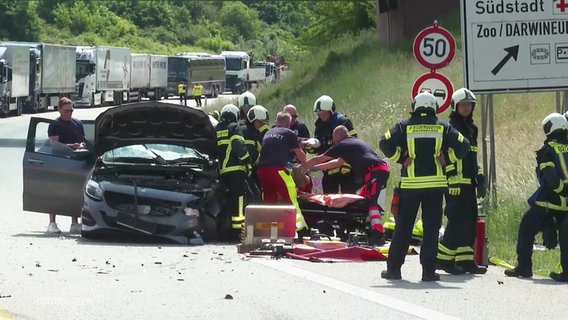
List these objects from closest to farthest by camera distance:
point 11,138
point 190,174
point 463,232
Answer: point 463,232 → point 190,174 → point 11,138

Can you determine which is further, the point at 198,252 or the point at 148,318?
the point at 198,252

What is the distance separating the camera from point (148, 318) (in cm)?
946

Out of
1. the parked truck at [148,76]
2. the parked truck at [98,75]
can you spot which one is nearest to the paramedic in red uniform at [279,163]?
the parked truck at [98,75]

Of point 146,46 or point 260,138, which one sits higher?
point 146,46

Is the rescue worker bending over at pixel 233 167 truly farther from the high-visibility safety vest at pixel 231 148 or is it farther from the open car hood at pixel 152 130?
the open car hood at pixel 152 130

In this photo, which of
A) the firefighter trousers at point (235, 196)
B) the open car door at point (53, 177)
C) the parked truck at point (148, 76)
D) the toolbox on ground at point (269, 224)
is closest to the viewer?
the toolbox on ground at point (269, 224)

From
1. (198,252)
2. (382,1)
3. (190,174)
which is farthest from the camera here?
(382,1)

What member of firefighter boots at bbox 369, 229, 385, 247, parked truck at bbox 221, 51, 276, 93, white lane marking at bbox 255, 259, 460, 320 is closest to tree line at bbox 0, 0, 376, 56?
parked truck at bbox 221, 51, 276, 93

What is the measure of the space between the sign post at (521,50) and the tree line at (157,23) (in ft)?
219

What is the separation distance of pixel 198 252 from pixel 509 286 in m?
3.96

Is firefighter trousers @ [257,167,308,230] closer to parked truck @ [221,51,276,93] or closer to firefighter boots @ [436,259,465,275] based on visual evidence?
firefighter boots @ [436,259,465,275]

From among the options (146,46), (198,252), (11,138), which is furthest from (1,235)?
(146,46)

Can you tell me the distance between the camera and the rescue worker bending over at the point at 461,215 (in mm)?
12602

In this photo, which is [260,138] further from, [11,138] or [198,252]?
[11,138]
